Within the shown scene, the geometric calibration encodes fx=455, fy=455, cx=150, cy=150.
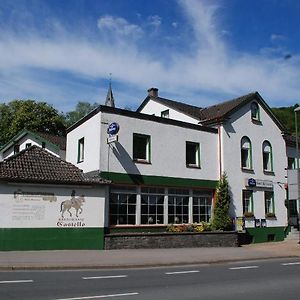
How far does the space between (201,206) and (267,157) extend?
7243 millimetres

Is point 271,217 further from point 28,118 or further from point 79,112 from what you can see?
point 79,112

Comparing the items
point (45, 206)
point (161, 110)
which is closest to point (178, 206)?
point (45, 206)

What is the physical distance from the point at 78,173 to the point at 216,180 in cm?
943

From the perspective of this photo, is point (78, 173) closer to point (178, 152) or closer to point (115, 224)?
point (115, 224)

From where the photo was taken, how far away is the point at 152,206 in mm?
24281

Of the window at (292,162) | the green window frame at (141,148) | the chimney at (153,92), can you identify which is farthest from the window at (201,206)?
the chimney at (153,92)

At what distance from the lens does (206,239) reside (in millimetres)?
23828

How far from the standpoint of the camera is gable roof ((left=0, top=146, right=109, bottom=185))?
1962 cm

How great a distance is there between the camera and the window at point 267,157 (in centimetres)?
3075

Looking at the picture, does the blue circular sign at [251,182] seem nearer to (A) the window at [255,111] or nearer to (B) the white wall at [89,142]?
(A) the window at [255,111]

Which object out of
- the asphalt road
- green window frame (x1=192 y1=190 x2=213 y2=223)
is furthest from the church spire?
the asphalt road

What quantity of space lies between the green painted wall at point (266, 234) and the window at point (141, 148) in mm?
8640

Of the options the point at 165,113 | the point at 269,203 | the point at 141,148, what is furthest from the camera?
the point at 165,113

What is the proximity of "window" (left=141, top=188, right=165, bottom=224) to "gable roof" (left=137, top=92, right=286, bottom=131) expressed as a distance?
20.9ft
